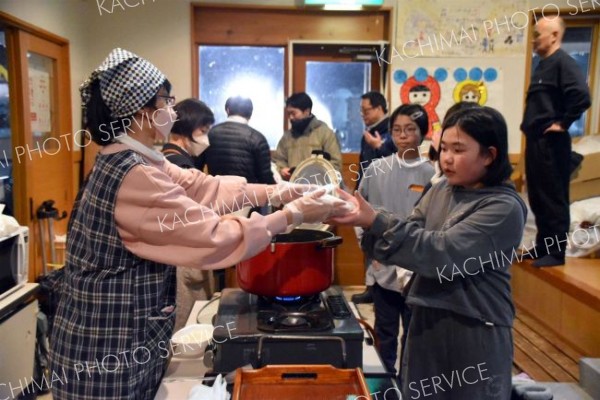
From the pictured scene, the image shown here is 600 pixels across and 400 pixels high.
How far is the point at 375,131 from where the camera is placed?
3.53 metres

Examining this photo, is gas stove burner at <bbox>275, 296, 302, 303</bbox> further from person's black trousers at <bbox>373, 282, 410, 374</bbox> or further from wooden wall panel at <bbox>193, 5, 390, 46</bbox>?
wooden wall panel at <bbox>193, 5, 390, 46</bbox>

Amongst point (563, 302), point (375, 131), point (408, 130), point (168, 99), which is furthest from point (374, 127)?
point (168, 99)

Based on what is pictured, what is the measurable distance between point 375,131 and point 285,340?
242cm

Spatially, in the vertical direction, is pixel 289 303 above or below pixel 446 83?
below

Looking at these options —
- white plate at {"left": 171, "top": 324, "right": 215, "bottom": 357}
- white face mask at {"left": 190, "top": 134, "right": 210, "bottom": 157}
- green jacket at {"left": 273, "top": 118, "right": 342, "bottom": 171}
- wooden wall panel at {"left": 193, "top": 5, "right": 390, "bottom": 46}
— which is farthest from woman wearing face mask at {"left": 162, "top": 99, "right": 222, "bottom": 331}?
wooden wall panel at {"left": 193, "top": 5, "right": 390, "bottom": 46}

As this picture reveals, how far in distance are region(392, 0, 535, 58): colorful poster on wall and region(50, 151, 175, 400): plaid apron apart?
370 centimetres

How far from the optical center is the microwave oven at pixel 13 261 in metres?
2.18

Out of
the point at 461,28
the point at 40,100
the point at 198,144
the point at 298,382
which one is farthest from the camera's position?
the point at 461,28

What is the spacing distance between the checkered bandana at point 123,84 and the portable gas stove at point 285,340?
58cm

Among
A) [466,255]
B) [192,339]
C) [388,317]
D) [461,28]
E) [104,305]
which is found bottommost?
[388,317]

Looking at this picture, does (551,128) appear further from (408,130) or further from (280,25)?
(280,25)

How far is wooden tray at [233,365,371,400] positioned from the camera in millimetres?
1135

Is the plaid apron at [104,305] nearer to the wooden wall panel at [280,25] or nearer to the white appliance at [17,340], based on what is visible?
the white appliance at [17,340]

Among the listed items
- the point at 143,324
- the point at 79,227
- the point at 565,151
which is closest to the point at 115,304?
the point at 143,324
